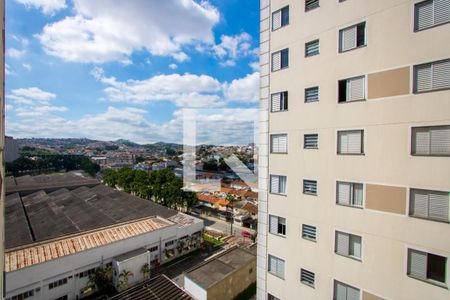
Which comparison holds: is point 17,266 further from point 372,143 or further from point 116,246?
point 372,143

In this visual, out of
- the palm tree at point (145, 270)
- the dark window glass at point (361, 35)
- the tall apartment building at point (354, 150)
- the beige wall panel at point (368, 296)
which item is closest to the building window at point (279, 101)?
the tall apartment building at point (354, 150)

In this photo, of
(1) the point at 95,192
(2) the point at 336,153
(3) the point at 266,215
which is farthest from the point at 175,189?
(2) the point at 336,153

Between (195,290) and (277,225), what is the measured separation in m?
13.2

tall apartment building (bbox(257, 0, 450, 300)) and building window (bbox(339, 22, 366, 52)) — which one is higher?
building window (bbox(339, 22, 366, 52))

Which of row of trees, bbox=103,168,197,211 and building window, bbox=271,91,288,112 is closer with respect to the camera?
building window, bbox=271,91,288,112

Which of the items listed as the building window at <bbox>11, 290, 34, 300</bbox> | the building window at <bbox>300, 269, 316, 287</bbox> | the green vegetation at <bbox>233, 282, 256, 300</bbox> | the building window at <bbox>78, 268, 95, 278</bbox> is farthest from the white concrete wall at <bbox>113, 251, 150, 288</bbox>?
the building window at <bbox>300, 269, 316, 287</bbox>

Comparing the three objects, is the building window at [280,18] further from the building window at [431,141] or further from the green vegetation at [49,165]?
the green vegetation at [49,165]

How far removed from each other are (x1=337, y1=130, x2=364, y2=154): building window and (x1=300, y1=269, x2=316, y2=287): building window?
4517 millimetres

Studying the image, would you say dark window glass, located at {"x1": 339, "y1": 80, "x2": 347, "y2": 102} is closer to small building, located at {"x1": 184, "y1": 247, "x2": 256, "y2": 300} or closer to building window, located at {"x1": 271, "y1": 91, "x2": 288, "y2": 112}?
building window, located at {"x1": 271, "y1": 91, "x2": 288, "y2": 112}

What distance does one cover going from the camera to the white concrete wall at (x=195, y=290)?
1744 centimetres

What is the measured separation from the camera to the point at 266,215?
30.7 feet

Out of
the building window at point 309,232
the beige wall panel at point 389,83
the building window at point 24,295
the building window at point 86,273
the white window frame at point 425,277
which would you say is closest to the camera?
the white window frame at point 425,277

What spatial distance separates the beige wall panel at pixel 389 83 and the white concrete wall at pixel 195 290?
17785 millimetres

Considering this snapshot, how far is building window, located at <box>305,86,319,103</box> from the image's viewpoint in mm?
7804
